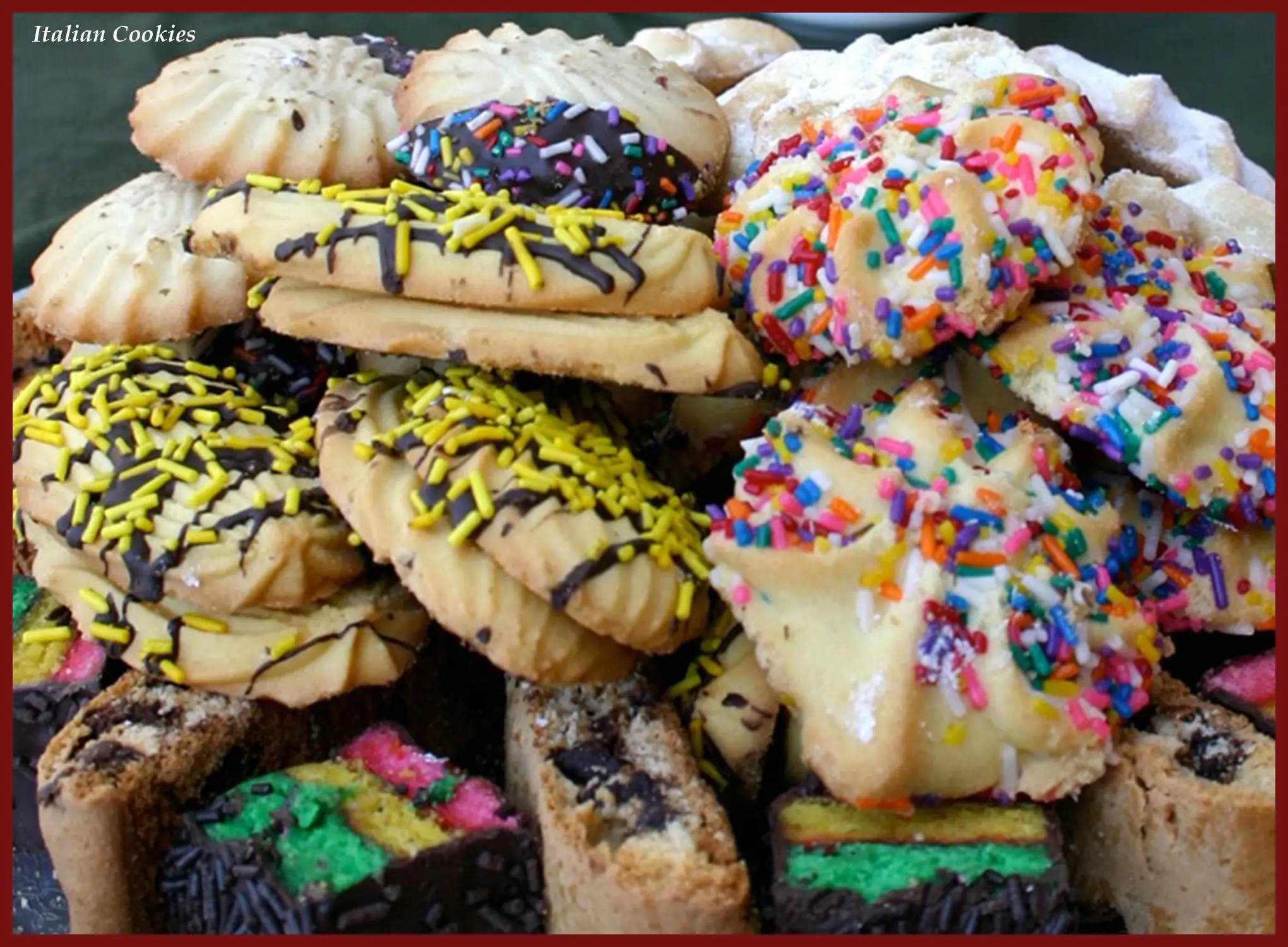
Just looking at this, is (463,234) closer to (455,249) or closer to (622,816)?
(455,249)

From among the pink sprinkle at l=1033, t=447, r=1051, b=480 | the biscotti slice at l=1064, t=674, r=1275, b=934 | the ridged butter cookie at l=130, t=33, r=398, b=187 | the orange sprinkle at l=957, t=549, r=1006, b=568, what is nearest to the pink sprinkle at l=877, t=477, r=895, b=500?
the orange sprinkle at l=957, t=549, r=1006, b=568

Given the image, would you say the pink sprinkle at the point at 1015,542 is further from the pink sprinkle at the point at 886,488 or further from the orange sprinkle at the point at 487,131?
the orange sprinkle at the point at 487,131

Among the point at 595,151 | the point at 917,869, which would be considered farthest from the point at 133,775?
the point at 595,151

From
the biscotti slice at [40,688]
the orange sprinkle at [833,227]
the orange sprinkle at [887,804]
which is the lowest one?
the biscotti slice at [40,688]

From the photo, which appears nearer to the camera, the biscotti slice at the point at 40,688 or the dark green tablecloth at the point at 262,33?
the biscotti slice at the point at 40,688

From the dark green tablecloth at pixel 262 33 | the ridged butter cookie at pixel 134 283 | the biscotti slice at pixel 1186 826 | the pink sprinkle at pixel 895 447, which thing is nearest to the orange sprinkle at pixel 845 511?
the pink sprinkle at pixel 895 447

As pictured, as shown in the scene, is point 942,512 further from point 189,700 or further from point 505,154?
point 189,700

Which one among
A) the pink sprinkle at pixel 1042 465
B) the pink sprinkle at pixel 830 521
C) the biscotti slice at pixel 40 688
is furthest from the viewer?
the biscotti slice at pixel 40 688

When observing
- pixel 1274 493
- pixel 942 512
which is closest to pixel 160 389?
pixel 942 512
